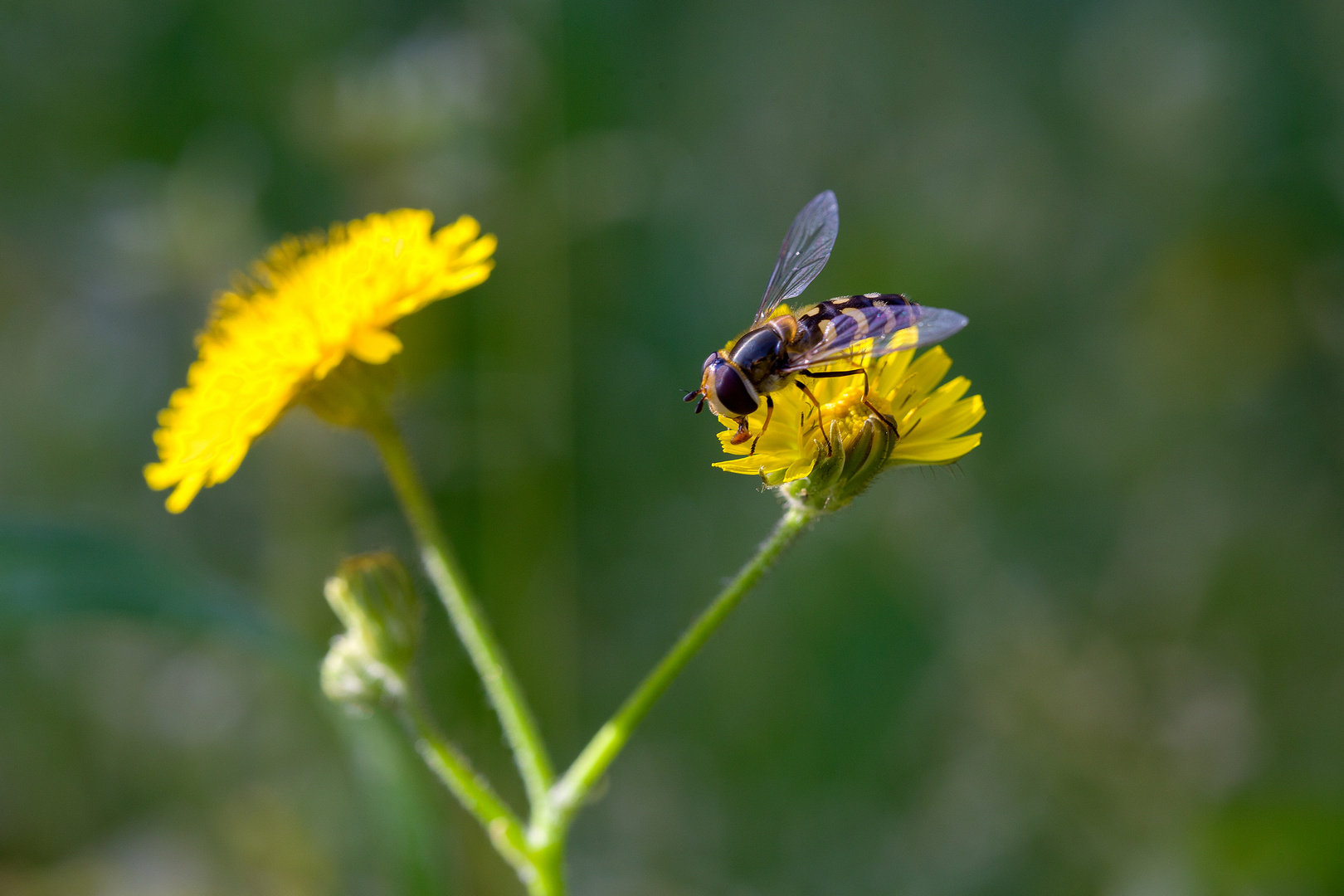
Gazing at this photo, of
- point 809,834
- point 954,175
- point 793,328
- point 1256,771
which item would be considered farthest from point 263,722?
point 954,175

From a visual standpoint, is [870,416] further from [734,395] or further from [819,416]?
[734,395]

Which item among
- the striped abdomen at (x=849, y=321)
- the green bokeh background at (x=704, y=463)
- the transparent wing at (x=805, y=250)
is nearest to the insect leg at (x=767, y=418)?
the striped abdomen at (x=849, y=321)

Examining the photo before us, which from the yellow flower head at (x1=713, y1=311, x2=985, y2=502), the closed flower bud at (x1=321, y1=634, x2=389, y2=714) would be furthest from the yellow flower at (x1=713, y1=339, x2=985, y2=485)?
the closed flower bud at (x1=321, y1=634, x2=389, y2=714)

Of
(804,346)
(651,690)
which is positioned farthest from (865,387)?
(651,690)

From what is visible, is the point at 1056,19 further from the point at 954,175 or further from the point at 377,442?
the point at 377,442

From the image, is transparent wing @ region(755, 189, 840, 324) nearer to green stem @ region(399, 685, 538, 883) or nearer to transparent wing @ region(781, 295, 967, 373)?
transparent wing @ region(781, 295, 967, 373)
